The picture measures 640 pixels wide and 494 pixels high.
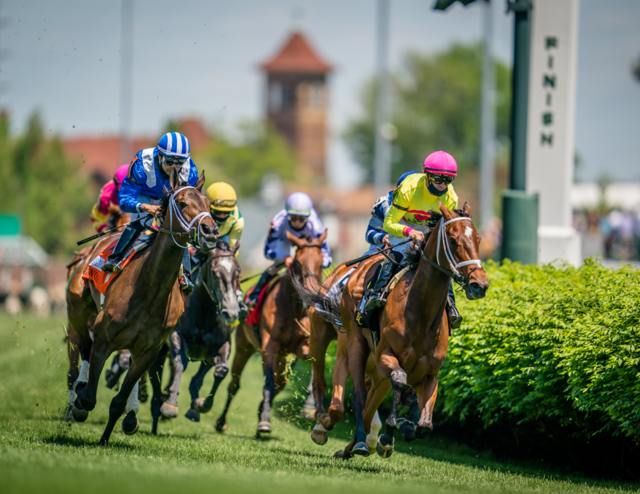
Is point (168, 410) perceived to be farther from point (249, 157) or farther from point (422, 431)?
point (249, 157)

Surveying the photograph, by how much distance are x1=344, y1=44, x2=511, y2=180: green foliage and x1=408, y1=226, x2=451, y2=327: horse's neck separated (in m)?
88.5

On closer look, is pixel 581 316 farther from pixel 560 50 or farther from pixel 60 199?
pixel 60 199

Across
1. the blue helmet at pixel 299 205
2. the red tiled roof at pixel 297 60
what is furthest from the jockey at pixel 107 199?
the red tiled roof at pixel 297 60

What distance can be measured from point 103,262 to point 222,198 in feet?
6.71

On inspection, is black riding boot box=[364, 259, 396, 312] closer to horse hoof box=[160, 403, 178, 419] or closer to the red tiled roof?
horse hoof box=[160, 403, 178, 419]

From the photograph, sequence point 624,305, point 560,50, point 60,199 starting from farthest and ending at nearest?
point 60,199, point 560,50, point 624,305

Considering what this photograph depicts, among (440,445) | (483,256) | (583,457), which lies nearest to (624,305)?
(583,457)

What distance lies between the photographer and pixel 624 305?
760cm

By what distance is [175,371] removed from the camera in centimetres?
953

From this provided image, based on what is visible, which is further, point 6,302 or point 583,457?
point 6,302

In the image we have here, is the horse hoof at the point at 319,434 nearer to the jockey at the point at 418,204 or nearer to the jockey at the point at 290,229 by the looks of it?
the jockey at the point at 418,204

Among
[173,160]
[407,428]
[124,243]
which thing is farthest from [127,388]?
[407,428]

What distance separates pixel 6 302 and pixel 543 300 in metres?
29.7

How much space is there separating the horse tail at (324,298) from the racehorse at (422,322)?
1049 mm
